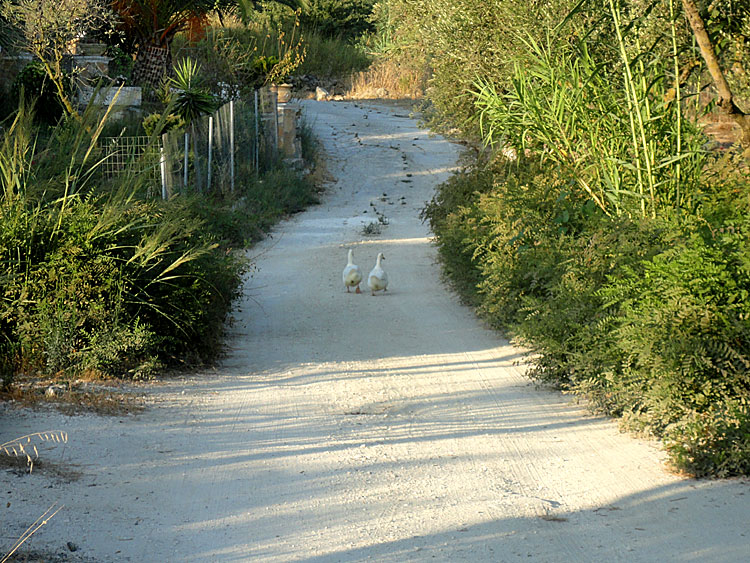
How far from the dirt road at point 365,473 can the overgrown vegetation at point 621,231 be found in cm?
37

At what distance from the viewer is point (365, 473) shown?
15.6 feet

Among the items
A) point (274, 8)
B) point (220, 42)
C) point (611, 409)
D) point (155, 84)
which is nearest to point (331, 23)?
point (274, 8)

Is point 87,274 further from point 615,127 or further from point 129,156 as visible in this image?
point 615,127

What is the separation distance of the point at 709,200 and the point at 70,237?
5048 millimetres

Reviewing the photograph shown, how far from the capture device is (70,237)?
21.7ft

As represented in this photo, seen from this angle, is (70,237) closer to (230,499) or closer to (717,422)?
(230,499)

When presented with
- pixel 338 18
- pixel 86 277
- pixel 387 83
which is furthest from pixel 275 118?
pixel 338 18

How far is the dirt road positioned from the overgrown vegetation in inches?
14.6

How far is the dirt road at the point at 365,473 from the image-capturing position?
12.5ft

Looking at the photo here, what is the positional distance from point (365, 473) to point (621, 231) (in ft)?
9.47

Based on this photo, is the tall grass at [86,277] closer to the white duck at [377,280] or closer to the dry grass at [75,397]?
the dry grass at [75,397]

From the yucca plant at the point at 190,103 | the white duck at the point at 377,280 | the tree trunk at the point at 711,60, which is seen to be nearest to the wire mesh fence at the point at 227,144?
the yucca plant at the point at 190,103

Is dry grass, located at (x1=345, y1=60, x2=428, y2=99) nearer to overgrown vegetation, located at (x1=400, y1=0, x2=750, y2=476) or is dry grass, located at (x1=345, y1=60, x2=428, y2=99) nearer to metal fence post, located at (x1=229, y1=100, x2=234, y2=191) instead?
metal fence post, located at (x1=229, y1=100, x2=234, y2=191)

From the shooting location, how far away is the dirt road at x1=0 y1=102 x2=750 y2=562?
3809 millimetres
